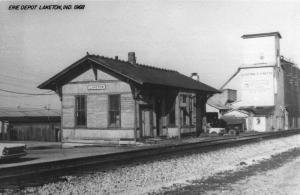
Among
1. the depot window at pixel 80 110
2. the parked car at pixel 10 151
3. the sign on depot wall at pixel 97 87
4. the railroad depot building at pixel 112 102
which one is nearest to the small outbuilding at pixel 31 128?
the railroad depot building at pixel 112 102

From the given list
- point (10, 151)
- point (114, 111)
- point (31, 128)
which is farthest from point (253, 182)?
point (31, 128)

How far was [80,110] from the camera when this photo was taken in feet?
72.8

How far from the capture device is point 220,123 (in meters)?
34.9

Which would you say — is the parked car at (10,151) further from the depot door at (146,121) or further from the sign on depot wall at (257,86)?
the sign on depot wall at (257,86)

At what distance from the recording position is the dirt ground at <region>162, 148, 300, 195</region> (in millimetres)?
7914

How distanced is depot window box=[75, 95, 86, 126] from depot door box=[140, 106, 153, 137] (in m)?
3.32

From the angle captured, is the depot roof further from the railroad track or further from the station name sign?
the railroad track

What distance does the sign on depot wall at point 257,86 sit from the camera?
Result: 51.8 meters

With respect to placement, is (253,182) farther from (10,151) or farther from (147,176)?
(10,151)

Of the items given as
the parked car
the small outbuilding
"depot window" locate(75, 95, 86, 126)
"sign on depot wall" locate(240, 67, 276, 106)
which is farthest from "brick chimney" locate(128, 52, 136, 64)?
"sign on depot wall" locate(240, 67, 276, 106)

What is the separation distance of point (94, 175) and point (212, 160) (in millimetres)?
5131

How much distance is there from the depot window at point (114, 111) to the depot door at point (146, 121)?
1.23m

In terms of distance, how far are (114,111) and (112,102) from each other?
0.50 meters

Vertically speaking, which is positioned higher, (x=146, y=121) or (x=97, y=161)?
(x=146, y=121)
